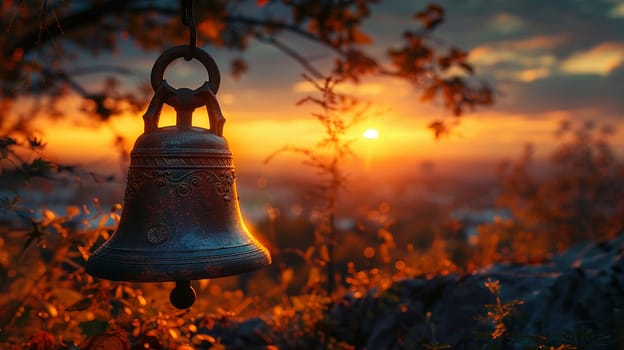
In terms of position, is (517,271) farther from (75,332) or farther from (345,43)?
(75,332)

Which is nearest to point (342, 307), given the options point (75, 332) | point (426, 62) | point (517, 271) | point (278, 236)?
point (517, 271)

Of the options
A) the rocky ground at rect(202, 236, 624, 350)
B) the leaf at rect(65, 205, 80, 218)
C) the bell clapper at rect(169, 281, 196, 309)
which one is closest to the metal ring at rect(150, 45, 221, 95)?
the bell clapper at rect(169, 281, 196, 309)

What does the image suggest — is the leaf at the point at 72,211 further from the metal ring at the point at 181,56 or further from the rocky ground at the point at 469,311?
the rocky ground at the point at 469,311

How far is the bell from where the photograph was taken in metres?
2.41

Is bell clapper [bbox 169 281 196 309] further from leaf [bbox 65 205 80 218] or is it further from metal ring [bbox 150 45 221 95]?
leaf [bbox 65 205 80 218]

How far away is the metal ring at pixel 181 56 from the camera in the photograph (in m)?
2.52

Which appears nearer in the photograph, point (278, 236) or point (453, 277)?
point (453, 277)

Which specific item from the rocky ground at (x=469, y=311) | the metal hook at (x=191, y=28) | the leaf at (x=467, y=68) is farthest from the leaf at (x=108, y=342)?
the leaf at (x=467, y=68)

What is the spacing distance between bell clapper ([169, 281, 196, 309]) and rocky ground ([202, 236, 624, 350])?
1.23 m

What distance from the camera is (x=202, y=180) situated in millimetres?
2580

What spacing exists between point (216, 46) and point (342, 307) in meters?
4.73

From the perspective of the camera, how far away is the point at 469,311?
3.46m

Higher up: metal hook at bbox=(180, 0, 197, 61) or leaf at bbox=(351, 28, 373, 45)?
leaf at bbox=(351, 28, 373, 45)

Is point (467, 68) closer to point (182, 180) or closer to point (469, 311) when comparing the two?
point (469, 311)
